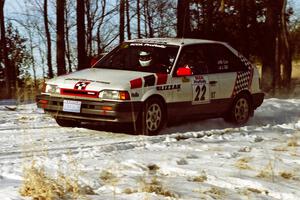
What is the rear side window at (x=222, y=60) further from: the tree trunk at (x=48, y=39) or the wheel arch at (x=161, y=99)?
the tree trunk at (x=48, y=39)

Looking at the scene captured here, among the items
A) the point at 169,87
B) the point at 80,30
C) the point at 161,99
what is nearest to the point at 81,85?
the point at 161,99

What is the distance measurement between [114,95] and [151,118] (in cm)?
73

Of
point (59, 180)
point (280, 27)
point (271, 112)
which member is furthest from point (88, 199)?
point (280, 27)

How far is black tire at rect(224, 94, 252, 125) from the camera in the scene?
1099 centimetres

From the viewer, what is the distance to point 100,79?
9.16 m

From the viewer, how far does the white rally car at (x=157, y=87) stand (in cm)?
898

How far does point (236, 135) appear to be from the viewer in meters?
9.30

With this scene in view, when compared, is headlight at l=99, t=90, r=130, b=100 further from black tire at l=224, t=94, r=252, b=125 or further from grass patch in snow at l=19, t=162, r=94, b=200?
grass patch in snow at l=19, t=162, r=94, b=200

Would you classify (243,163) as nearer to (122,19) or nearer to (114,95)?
(114,95)

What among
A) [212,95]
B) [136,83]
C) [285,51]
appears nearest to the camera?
[136,83]

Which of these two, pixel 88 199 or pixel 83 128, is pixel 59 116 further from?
pixel 88 199

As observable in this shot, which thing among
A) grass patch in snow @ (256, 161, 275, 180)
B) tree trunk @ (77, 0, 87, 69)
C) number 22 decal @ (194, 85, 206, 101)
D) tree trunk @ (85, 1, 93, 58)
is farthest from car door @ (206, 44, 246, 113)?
tree trunk @ (85, 1, 93, 58)

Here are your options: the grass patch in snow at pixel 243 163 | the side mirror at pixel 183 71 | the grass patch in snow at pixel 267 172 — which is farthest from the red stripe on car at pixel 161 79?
the grass patch in snow at pixel 267 172

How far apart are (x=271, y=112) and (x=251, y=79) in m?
1.97
